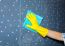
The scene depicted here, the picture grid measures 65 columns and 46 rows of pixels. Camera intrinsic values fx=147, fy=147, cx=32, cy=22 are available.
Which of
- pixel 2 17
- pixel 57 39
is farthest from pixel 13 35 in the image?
pixel 57 39

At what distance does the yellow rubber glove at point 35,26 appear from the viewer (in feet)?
3.70

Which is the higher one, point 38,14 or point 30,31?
point 38,14

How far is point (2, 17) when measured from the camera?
1051 mm

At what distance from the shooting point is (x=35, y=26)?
45.0 inches

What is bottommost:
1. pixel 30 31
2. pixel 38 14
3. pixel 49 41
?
pixel 49 41

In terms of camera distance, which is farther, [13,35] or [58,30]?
[58,30]

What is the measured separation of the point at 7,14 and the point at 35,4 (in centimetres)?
24

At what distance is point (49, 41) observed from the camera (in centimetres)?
121

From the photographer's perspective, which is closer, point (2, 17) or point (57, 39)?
point (2, 17)

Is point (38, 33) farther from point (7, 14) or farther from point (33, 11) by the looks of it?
point (7, 14)

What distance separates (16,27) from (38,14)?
207 mm

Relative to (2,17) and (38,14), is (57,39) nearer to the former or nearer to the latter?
(38,14)

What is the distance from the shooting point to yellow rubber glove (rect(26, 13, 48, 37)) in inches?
44.4

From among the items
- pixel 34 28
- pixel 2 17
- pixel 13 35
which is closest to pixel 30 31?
pixel 34 28
